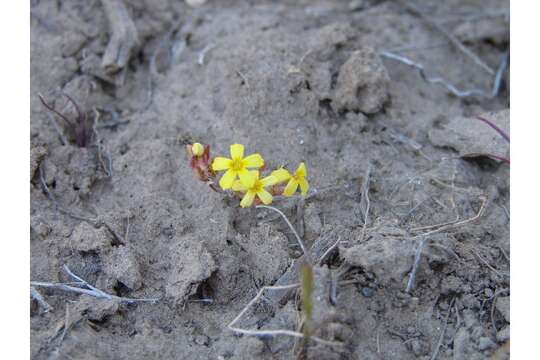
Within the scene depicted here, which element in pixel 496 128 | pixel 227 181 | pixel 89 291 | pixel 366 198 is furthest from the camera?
pixel 496 128

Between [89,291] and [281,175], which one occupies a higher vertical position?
[281,175]

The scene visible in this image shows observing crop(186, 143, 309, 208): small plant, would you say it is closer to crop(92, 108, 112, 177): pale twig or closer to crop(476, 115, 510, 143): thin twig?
crop(92, 108, 112, 177): pale twig

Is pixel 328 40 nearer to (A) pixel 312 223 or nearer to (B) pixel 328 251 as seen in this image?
(A) pixel 312 223

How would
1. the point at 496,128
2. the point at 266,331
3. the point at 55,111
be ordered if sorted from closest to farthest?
the point at 266,331
the point at 496,128
the point at 55,111

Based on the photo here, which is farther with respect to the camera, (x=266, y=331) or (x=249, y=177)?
(x=249, y=177)

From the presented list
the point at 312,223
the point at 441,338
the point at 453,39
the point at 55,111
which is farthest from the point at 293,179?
the point at 453,39

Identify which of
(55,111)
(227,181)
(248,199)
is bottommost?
(248,199)

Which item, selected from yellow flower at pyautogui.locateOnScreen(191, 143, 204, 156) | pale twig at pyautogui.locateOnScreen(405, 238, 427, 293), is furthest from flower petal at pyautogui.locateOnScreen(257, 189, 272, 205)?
pale twig at pyautogui.locateOnScreen(405, 238, 427, 293)
